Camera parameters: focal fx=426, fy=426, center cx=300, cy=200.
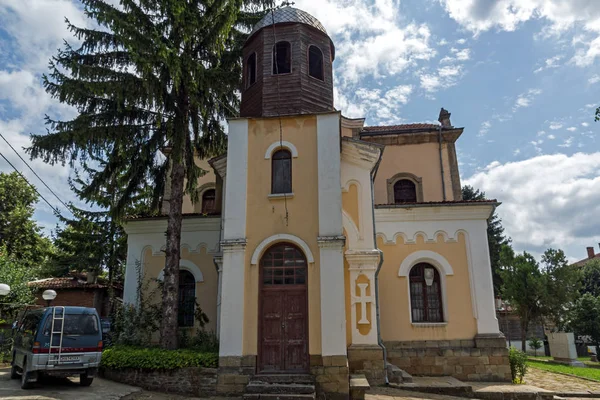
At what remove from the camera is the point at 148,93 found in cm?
1267

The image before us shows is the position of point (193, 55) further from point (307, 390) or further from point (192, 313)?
point (307, 390)

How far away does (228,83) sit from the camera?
13469mm

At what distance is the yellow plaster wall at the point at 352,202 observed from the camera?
496 inches

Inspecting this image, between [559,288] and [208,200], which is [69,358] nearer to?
[208,200]

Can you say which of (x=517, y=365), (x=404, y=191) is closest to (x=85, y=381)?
(x=517, y=365)

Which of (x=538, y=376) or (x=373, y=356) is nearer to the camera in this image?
(x=373, y=356)

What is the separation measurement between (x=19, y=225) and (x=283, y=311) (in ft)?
93.6

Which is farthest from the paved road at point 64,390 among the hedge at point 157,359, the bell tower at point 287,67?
the bell tower at point 287,67

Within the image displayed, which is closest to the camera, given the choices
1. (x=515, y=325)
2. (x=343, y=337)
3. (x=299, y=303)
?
(x=343, y=337)

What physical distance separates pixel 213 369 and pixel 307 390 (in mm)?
2522

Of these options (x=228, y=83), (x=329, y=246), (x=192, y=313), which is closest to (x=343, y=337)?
(x=329, y=246)

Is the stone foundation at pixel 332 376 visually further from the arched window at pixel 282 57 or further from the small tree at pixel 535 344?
the small tree at pixel 535 344

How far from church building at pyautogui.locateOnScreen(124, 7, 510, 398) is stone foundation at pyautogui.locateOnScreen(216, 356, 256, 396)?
0.08ft

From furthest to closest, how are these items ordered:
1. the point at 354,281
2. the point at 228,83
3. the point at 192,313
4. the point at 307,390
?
the point at 192,313 → the point at 228,83 → the point at 354,281 → the point at 307,390
